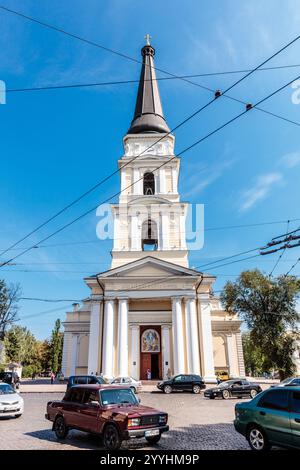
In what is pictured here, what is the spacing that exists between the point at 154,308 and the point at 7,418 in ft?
71.9

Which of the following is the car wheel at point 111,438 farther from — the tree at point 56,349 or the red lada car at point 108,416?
the tree at point 56,349

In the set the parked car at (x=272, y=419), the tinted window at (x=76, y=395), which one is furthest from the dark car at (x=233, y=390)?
the parked car at (x=272, y=419)

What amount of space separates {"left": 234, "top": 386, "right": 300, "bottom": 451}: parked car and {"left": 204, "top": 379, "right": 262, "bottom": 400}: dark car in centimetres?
1352

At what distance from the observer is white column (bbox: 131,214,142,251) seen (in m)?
36.9

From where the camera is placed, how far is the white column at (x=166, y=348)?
3156 cm

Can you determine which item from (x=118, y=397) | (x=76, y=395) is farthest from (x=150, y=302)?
(x=118, y=397)

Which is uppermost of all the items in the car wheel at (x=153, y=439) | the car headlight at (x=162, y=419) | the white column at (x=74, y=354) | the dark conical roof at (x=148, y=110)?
the dark conical roof at (x=148, y=110)

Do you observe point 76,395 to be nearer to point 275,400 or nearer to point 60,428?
point 60,428

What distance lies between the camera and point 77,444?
874cm

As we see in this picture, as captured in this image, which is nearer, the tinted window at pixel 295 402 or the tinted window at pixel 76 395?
the tinted window at pixel 295 402

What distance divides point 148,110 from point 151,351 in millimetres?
29744

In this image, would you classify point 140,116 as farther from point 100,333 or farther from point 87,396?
point 87,396

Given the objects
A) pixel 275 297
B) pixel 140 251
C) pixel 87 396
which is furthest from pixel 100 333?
pixel 87 396

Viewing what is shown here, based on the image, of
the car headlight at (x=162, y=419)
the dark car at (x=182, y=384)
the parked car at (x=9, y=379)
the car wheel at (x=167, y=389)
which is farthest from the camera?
the parked car at (x=9, y=379)
